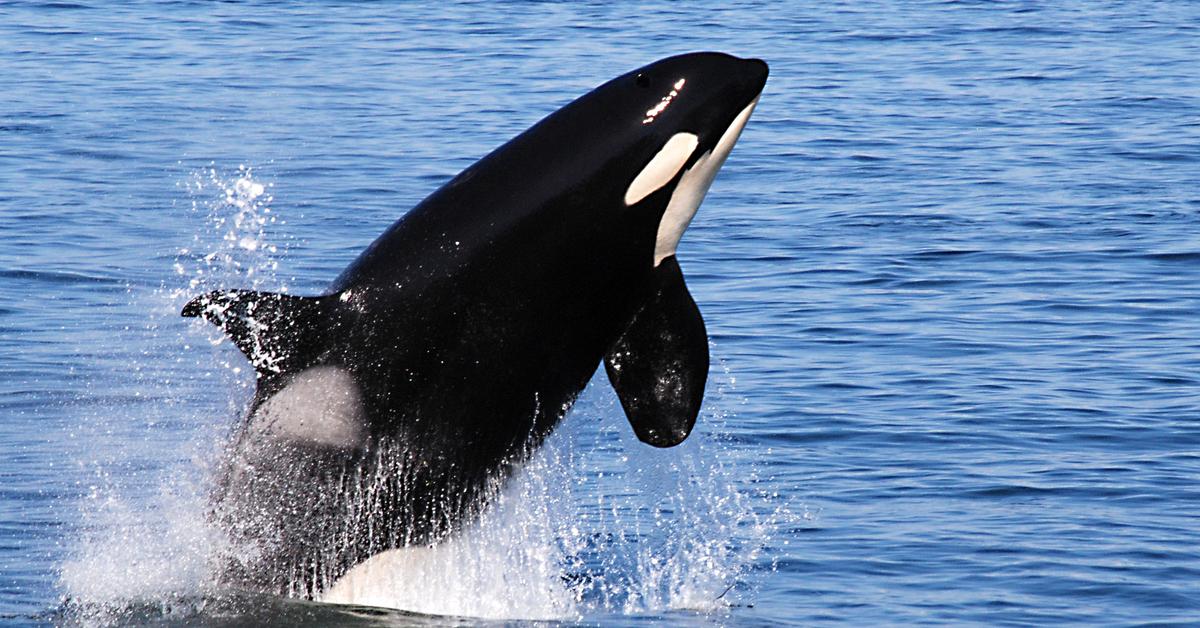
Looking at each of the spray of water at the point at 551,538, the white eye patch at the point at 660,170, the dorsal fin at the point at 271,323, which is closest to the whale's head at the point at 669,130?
the white eye patch at the point at 660,170

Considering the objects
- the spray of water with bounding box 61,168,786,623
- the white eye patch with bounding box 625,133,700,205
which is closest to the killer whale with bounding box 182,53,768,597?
the white eye patch with bounding box 625,133,700,205

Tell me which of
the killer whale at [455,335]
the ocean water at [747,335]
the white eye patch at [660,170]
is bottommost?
the ocean water at [747,335]

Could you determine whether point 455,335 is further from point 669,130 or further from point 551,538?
point 551,538

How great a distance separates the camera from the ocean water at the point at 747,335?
11.1m

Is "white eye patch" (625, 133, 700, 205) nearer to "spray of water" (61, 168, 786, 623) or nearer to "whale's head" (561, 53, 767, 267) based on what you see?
"whale's head" (561, 53, 767, 267)

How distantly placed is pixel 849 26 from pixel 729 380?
92.4 feet

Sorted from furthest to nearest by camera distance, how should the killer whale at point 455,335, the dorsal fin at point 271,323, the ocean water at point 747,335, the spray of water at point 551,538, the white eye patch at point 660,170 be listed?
the ocean water at point 747,335
the spray of water at point 551,538
the white eye patch at point 660,170
the killer whale at point 455,335
the dorsal fin at point 271,323

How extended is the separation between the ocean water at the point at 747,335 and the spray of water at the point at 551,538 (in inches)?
1.3

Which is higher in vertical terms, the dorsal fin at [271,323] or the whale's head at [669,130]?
the whale's head at [669,130]

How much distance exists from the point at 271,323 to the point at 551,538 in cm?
267

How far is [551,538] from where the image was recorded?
11.2 m

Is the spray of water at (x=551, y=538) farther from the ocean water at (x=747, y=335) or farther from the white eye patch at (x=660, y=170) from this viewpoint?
the white eye patch at (x=660, y=170)

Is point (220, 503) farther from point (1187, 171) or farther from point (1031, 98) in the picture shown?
point (1031, 98)

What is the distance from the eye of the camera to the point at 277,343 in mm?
9242
